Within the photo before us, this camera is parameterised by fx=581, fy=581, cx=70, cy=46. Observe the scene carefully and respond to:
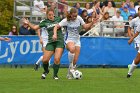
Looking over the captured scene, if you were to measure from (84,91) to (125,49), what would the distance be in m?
13.3

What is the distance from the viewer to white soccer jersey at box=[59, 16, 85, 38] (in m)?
18.2

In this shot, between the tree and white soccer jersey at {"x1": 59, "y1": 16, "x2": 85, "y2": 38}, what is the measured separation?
11.1m

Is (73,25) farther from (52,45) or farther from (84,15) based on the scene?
(84,15)

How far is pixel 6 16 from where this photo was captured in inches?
1165

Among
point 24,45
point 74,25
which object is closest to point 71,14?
point 74,25

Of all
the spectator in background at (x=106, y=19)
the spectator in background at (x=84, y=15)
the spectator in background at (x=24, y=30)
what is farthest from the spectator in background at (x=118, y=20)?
the spectator in background at (x=24, y=30)

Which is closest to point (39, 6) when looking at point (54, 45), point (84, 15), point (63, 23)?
point (84, 15)

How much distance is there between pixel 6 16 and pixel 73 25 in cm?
1180

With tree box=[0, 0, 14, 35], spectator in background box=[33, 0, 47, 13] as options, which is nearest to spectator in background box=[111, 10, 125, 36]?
spectator in background box=[33, 0, 47, 13]

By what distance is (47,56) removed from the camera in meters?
17.8

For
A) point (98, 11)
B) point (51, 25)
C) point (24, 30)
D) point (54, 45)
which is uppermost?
point (51, 25)

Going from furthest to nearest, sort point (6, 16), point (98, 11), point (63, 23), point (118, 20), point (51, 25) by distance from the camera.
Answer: point (6, 16) → point (98, 11) → point (118, 20) → point (51, 25) → point (63, 23)

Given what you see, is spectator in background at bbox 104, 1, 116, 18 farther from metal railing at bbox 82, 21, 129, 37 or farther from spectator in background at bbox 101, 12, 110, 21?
metal railing at bbox 82, 21, 129, 37

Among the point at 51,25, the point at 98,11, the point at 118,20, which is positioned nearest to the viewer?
the point at 51,25
